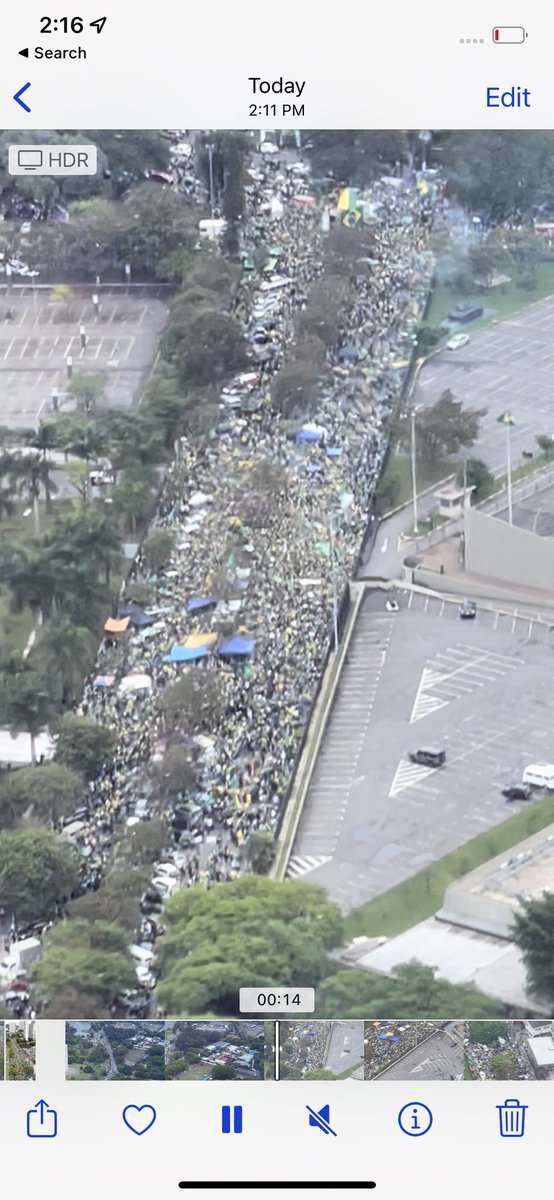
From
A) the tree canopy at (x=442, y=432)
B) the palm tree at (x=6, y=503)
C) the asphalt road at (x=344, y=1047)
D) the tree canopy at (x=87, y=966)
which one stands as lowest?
the asphalt road at (x=344, y=1047)

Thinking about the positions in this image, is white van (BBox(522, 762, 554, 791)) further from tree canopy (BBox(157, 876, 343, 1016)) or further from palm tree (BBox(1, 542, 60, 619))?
palm tree (BBox(1, 542, 60, 619))

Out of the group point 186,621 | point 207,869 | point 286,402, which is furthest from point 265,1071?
point 286,402

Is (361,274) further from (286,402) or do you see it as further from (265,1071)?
(265,1071)

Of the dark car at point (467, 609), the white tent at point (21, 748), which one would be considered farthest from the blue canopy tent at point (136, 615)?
the dark car at point (467, 609)

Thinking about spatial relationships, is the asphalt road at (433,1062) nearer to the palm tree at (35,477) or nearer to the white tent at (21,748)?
the white tent at (21,748)
